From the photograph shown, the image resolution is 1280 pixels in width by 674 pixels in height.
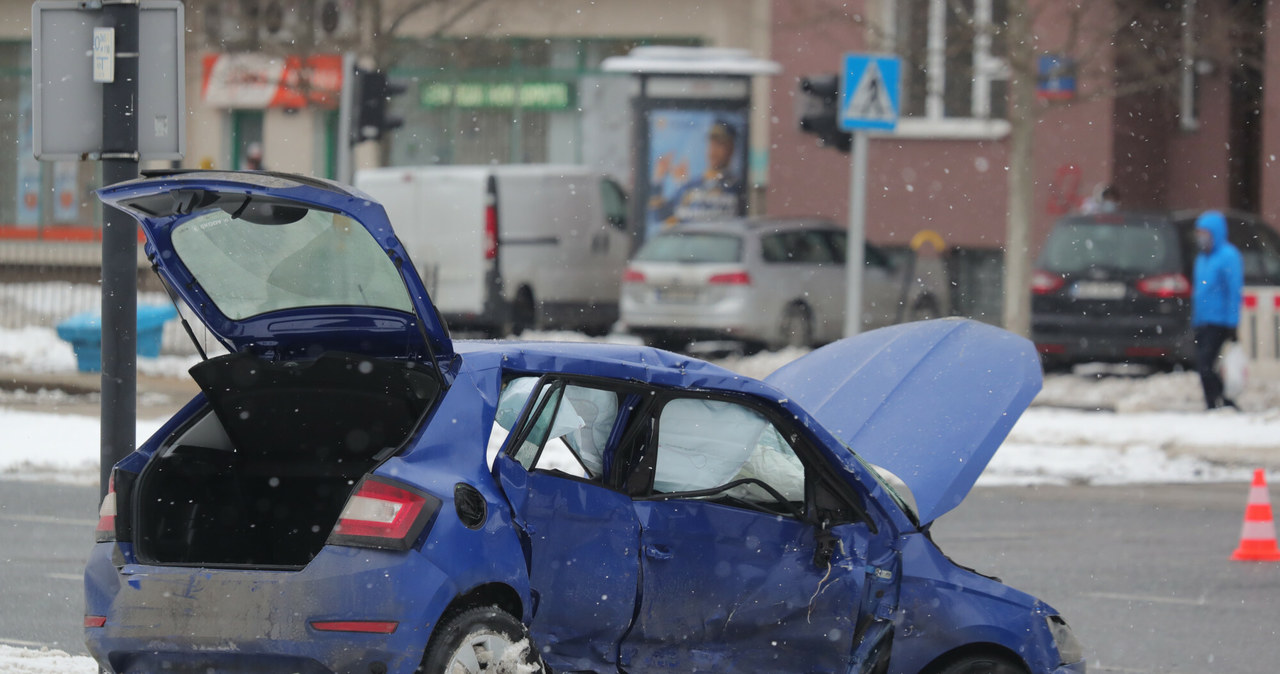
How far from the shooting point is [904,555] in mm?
5500

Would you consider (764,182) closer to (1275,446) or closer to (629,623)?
(1275,446)

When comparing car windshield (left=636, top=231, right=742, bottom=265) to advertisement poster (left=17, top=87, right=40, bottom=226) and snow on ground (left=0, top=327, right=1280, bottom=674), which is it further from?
advertisement poster (left=17, top=87, right=40, bottom=226)

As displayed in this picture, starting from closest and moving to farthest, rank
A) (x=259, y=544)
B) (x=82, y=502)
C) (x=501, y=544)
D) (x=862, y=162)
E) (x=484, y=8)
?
(x=501, y=544), (x=259, y=544), (x=82, y=502), (x=862, y=162), (x=484, y=8)

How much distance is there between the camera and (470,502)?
486 cm

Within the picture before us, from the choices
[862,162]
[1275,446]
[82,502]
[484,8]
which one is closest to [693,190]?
[484,8]

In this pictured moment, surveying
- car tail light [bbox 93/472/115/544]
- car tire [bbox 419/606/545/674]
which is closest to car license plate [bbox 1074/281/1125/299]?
car tire [bbox 419/606/545/674]

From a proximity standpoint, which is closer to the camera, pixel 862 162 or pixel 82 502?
pixel 82 502

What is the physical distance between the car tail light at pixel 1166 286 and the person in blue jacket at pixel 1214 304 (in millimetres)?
1644

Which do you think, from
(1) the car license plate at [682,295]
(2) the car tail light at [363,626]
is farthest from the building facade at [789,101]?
(2) the car tail light at [363,626]

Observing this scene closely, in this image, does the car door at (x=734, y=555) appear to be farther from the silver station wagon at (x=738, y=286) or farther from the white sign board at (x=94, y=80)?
the silver station wagon at (x=738, y=286)

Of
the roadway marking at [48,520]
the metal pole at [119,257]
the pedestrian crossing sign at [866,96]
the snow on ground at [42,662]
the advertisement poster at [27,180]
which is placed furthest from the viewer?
the advertisement poster at [27,180]

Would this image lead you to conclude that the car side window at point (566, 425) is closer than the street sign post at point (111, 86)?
Yes

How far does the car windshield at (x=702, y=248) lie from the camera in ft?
67.1

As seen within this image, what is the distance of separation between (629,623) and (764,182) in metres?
22.6
